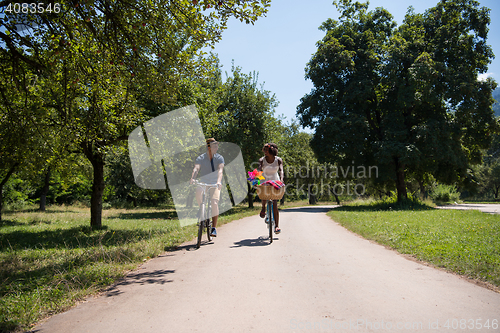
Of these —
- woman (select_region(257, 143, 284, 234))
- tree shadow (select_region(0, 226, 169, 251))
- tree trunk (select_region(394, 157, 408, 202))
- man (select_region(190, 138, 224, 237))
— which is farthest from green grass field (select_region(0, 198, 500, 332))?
tree trunk (select_region(394, 157, 408, 202))

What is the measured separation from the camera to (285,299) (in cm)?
353

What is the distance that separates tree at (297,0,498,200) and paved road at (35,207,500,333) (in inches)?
702

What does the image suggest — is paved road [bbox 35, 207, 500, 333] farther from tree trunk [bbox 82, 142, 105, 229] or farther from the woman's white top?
tree trunk [bbox 82, 142, 105, 229]

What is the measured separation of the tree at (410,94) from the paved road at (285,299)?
17832 millimetres

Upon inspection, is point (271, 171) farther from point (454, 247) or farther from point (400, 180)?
point (400, 180)

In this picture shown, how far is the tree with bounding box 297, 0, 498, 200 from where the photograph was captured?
66.9 ft

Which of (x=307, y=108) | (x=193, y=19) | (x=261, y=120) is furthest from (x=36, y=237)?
(x=307, y=108)

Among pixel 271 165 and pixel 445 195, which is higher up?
pixel 271 165

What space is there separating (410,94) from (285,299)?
69.4ft

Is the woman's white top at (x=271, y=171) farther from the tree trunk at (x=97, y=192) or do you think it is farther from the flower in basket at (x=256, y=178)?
the tree trunk at (x=97, y=192)

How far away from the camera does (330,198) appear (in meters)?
58.0

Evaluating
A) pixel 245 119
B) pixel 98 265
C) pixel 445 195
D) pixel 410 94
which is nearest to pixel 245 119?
pixel 245 119

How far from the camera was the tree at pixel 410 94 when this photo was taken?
20.4m

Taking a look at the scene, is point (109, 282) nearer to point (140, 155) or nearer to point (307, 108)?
point (140, 155)
